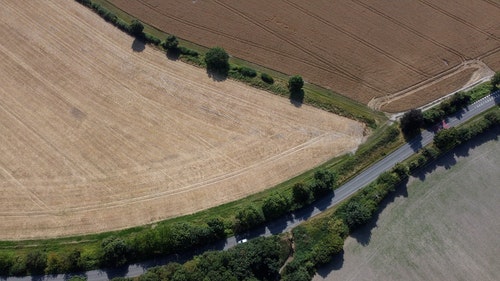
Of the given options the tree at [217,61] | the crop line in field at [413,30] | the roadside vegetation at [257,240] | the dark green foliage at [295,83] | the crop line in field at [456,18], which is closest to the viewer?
the roadside vegetation at [257,240]

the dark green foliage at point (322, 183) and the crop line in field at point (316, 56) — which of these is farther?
the crop line in field at point (316, 56)

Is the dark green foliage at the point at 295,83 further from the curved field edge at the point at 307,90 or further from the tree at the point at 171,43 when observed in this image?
the tree at the point at 171,43

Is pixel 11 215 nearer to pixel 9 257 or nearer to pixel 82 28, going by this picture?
pixel 9 257

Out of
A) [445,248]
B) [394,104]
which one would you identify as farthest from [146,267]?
[394,104]

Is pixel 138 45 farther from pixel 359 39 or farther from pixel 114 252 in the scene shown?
pixel 359 39

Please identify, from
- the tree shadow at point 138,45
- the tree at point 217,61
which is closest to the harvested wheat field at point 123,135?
the tree shadow at point 138,45

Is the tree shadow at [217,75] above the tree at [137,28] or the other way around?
the other way around
